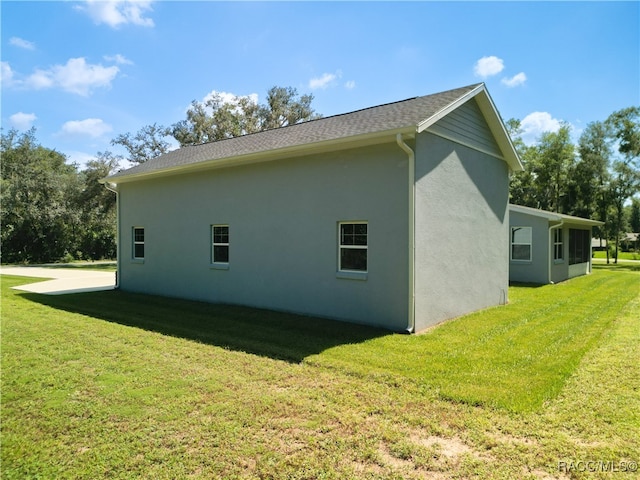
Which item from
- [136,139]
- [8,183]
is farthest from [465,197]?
[8,183]

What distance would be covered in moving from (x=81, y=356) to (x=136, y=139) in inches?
1075

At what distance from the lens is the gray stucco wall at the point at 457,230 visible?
7.89m

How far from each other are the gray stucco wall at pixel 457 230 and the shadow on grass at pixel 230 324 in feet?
5.38

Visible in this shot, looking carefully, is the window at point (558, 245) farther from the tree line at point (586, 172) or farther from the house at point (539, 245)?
the tree line at point (586, 172)

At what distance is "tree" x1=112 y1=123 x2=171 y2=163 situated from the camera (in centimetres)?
2928

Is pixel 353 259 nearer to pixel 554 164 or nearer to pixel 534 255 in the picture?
pixel 534 255

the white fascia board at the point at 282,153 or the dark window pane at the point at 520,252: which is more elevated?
the white fascia board at the point at 282,153

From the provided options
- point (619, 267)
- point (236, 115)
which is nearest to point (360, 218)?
point (236, 115)

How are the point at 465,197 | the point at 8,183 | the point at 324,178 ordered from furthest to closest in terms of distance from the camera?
the point at 8,183
the point at 465,197
the point at 324,178

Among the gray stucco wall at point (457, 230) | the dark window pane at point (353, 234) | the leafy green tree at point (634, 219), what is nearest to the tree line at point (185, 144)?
the gray stucco wall at point (457, 230)

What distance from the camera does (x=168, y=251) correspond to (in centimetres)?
1236

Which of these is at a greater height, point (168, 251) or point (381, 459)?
point (168, 251)

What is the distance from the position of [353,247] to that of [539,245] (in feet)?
38.5

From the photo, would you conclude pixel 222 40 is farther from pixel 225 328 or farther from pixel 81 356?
pixel 81 356
